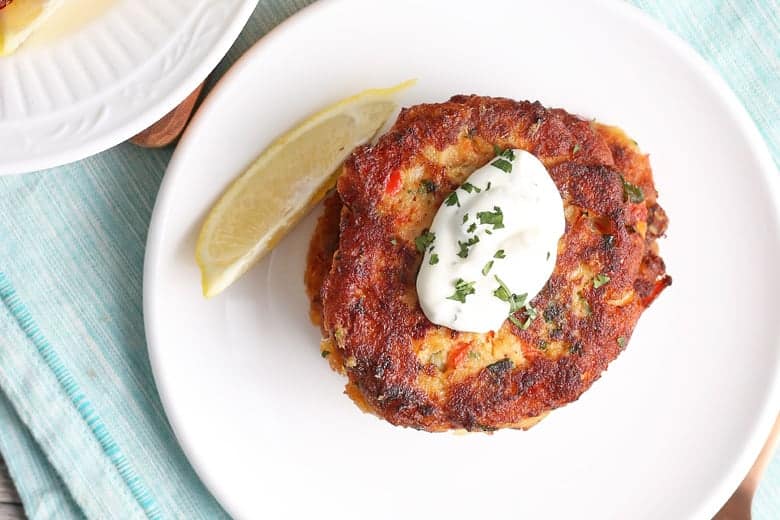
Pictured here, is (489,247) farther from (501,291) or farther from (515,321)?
(515,321)

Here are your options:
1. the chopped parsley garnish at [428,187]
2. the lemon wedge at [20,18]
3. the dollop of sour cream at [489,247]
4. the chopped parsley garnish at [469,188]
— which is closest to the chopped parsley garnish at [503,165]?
the dollop of sour cream at [489,247]

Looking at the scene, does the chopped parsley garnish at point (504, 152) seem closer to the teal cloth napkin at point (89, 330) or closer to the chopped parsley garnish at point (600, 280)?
the chopped parsley garnish at point (600, 280)

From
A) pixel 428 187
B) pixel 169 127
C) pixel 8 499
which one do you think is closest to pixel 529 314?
pixel 428 187

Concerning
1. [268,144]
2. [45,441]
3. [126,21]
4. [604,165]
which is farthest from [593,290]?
[45,441]

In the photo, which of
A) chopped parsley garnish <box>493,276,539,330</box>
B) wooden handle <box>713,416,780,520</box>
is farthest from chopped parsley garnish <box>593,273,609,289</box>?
wooden handle <box>713,416,780,520</box>

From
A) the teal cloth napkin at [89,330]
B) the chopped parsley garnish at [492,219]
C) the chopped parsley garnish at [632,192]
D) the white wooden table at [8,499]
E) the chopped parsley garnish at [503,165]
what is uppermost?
the chopped parsley garnish at [503,165]

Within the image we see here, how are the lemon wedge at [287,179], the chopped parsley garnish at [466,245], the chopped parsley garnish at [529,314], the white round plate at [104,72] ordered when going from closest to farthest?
the white round plate at [104,72] < the chopped parsley garnish at [466,245] < the chopped parsley garnish at [529,314] < the lemon wedge at [287,179]

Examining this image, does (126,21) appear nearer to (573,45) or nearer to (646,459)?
(573,45)
